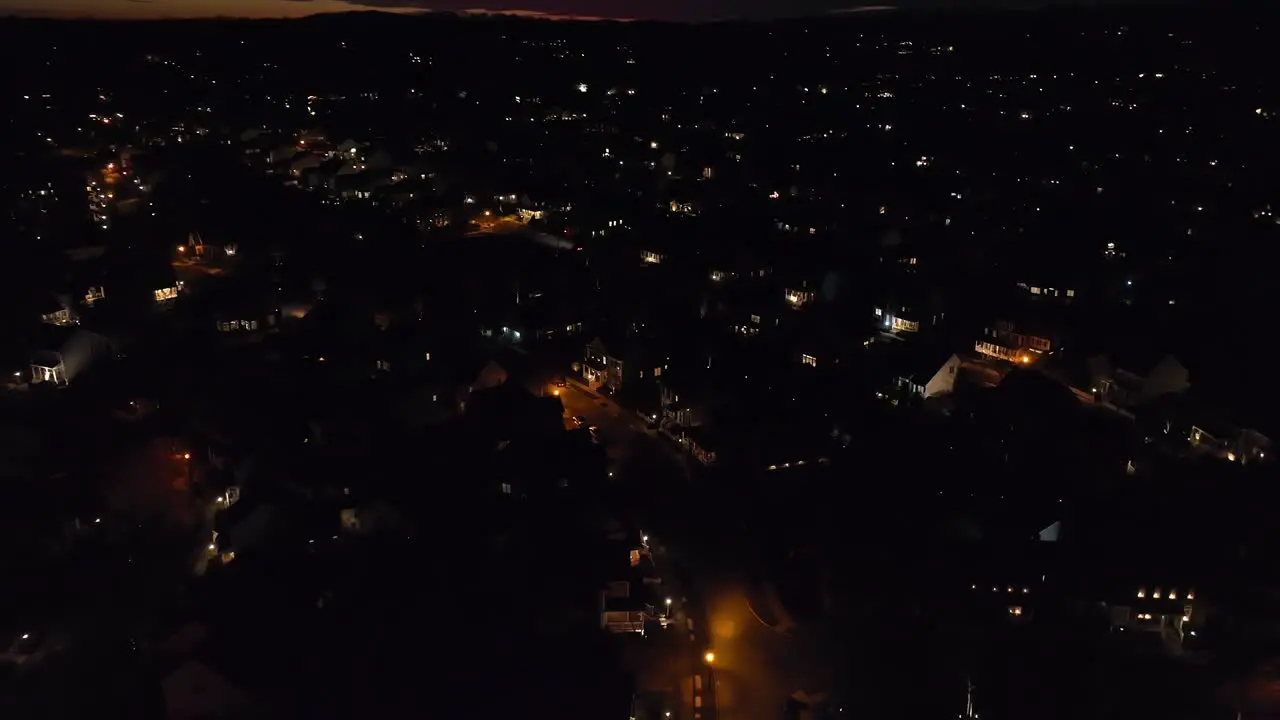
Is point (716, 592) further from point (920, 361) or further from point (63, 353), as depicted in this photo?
point (63, 353)

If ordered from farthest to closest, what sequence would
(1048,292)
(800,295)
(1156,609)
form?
(1048,292) → (800,295) → (1156,609)

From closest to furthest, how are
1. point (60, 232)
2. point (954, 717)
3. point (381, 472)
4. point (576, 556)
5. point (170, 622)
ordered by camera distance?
point (954, 717) → point (170, 622) → point (576, 556) → point (381, 472) → point (60, 232)

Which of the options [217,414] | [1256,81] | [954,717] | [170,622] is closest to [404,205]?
[217,414]

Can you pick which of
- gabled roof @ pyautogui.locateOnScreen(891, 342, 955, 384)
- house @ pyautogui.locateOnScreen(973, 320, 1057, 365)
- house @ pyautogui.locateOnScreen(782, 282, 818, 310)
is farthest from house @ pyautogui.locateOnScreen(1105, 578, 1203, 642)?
house @ pyautogui.locateOnScreen(782, 282, 818, 310)

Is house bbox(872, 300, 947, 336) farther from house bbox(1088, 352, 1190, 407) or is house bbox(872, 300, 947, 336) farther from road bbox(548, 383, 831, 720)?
road bbox(548, 383, 831, 720)

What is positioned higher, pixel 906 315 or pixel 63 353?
pixel 63 353

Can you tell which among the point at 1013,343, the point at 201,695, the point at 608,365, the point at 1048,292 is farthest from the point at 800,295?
→ the point at 201,695

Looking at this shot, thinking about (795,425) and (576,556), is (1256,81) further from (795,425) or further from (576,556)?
(576,556)
